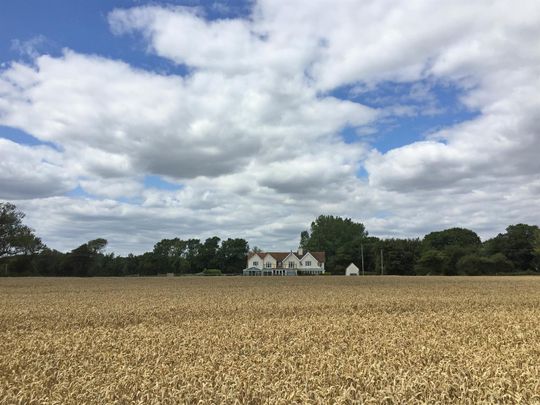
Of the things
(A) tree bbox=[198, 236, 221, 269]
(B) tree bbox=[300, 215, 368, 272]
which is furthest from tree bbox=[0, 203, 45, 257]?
(B) tree bbox=[300, 215, 368, 272]

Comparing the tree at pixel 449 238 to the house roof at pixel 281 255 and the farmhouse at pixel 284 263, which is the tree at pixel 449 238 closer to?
the house roof at pixel 281 255

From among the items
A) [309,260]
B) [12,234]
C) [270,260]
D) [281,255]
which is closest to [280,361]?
[12,234]

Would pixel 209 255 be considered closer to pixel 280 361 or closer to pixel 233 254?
pixel 233 254

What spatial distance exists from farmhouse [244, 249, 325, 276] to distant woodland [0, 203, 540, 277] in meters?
6.04

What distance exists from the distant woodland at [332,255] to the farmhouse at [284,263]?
604cm

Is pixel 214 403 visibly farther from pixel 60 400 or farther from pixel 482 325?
pixel 482 325

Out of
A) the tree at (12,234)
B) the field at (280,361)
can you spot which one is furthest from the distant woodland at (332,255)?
the field at (280,361)

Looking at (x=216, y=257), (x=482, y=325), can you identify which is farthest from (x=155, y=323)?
(x=216, y=257)

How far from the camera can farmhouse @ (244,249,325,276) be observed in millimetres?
139125

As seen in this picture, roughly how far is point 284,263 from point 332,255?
2047 centimetres

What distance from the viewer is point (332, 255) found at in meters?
155

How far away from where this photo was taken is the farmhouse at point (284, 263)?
139 metres

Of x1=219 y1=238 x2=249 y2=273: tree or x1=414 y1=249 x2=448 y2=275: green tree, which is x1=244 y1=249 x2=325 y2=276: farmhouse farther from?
x1=414 y1=249 x2=448 y2=275: green tree

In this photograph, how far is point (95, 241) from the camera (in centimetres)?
12750
